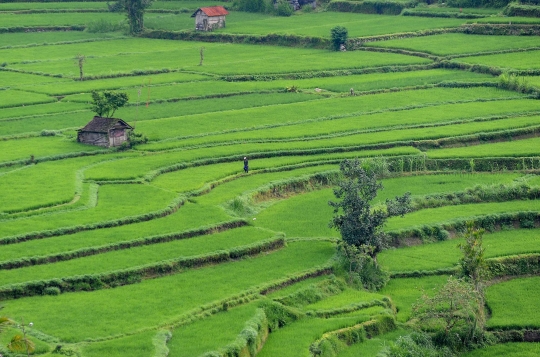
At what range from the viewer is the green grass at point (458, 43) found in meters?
64.1

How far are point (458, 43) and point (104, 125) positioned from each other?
95.1 ft

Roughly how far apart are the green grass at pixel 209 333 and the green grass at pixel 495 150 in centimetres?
1864

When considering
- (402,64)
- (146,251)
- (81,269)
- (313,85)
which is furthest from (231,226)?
(402,64)

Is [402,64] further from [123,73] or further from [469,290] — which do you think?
[469,290]

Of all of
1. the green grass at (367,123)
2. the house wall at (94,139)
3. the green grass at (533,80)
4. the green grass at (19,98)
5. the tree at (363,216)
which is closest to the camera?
the tree at (363,216)

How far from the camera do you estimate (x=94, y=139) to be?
45.2m

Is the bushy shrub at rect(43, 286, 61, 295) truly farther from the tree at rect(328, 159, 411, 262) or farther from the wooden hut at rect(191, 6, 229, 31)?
the wooden hut at rect(191, 6, 229, 31)

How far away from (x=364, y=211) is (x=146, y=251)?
262 inches

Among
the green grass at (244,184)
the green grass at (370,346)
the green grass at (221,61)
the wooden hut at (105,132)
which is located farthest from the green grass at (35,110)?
the green grass at (370,346)

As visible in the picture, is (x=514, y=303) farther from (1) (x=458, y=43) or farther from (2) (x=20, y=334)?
(1) (x=458, y=43)

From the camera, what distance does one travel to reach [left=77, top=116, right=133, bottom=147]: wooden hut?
4481 cm

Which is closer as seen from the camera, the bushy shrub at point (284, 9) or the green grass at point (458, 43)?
the green grass at point (458, 43)

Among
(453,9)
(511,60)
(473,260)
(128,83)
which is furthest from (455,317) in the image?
(453,9)

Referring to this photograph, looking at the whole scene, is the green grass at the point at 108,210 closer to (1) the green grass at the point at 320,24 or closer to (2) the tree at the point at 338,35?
(2) the tree at the point at 338,35
